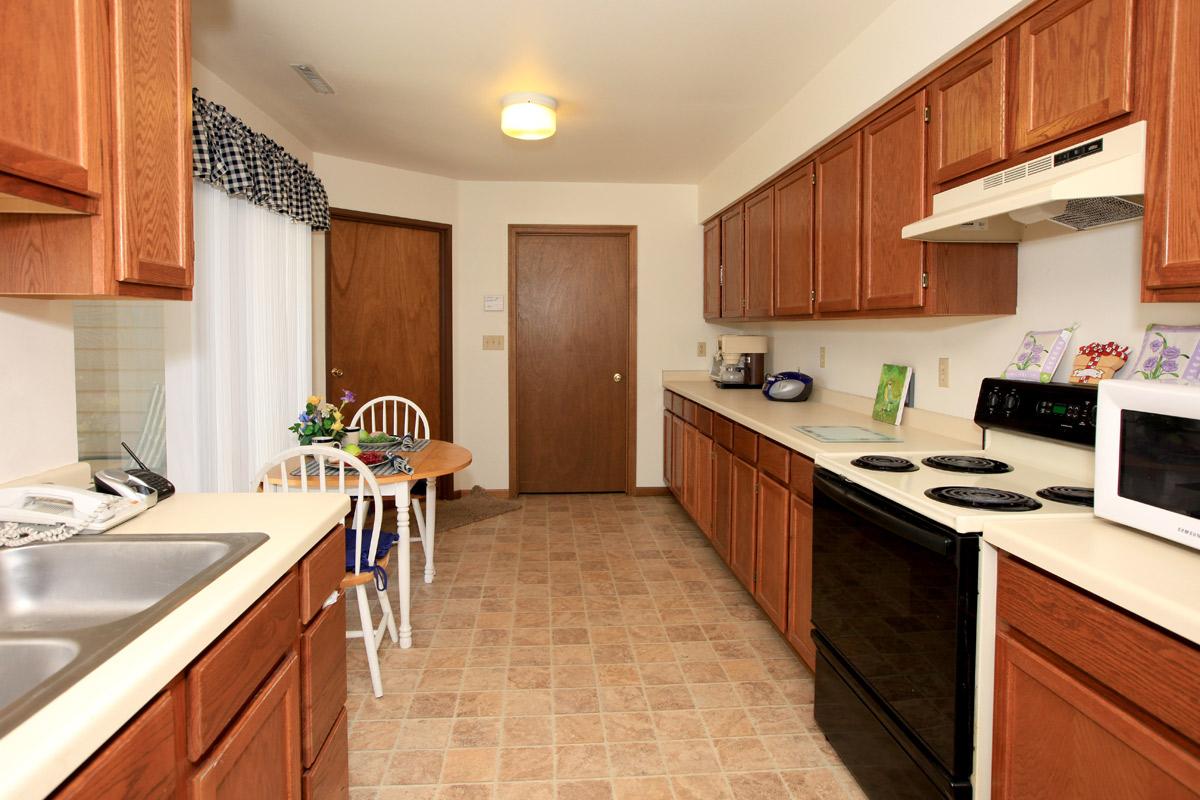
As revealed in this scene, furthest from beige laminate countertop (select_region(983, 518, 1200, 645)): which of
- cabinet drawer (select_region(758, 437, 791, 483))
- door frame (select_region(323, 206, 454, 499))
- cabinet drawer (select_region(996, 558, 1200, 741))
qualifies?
→ door frame (select_region(323, 206, 454, 499))

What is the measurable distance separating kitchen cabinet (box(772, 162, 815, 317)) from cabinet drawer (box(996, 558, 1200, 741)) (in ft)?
6.54

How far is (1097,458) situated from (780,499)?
136cm

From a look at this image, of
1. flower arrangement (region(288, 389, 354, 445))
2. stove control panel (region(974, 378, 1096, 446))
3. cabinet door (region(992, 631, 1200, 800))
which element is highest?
stove control panel (region(974, 378, 1096, 446))

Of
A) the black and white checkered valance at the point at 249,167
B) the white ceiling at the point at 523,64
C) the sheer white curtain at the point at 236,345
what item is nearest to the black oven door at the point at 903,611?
the white ceiling at the point at 523,64

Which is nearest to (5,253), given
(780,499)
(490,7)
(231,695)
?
(231,695)

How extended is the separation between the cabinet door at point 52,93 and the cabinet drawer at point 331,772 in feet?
3.91

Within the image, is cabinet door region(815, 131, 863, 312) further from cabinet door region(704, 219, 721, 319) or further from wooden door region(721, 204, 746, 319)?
cabinet door region(704, 219, 721, 319)

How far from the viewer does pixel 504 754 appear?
2.10 metres

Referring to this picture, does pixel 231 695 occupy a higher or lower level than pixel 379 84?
lower

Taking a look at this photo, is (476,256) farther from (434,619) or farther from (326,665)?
(326,665)

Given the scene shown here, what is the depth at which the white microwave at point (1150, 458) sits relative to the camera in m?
1.17

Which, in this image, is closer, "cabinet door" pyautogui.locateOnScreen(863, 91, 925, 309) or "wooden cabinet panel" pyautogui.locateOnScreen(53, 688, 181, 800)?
"wooden cabinet panel" pyautogui.locateOnScreen(53, 688, 181, 800)

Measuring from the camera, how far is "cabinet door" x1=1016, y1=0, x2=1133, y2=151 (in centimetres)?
147

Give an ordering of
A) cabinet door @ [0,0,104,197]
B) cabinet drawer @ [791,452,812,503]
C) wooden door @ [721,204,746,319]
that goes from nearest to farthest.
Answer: cabinet door @ [0,0,104,197], cabinet drawer @ [791,452,812,503], wooden door @ [721,204,746,319]
